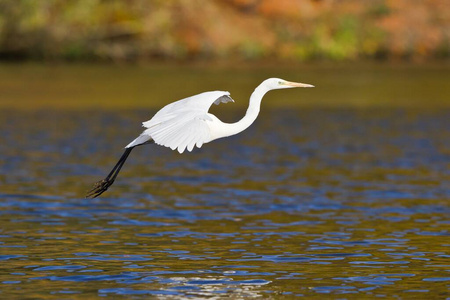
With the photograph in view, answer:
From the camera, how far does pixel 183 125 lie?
12.0 metres

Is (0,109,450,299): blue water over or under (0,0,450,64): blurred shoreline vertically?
under

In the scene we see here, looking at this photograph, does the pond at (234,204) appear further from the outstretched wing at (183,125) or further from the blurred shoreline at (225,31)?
the blurred shoreline at (225,31)

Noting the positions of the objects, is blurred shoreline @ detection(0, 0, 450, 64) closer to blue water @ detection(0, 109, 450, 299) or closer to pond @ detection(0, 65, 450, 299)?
pond @ detection(0, 65, 450, 299)

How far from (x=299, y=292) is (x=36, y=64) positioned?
33805mm

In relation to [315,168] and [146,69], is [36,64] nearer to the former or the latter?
[146,69]

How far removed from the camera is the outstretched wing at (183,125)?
11.5 metres

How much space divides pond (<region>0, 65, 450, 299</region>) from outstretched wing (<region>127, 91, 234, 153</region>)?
4.50ft

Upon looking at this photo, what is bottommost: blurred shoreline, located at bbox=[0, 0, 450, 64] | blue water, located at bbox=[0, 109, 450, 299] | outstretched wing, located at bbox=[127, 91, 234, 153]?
blue water, located at bbox=[0, 109, 450, 299]

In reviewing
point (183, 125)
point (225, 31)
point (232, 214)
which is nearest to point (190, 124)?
point (183, 125)

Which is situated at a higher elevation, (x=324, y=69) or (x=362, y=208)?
(x=324, y=69)

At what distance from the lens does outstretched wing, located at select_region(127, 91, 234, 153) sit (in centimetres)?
1149

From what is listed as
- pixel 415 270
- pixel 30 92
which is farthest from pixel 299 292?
pixel 30 92

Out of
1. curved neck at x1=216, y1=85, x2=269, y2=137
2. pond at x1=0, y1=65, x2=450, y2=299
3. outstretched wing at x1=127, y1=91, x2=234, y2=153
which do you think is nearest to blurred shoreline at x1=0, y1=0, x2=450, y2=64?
pond at x1=0, y1=65, x2=450, y2=299

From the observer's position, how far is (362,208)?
16.2 m
